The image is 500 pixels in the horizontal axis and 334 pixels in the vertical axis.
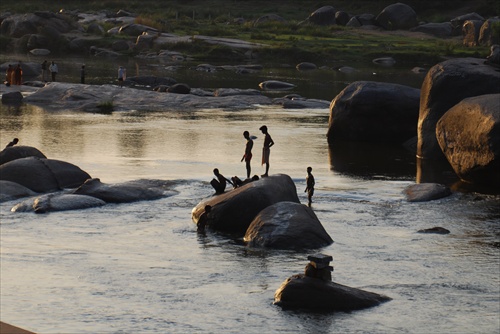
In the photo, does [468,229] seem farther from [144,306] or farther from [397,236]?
[144,306]

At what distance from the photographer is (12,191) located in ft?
86.0

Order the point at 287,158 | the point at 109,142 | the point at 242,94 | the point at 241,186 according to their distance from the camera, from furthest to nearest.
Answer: the point at 242,94 < the point at 109,142 < the point at 287,158 < the point at 241,186

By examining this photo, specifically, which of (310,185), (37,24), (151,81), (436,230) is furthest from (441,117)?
(37,24)

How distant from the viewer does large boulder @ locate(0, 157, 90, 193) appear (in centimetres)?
2717

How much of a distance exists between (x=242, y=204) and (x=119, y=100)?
85.4ft

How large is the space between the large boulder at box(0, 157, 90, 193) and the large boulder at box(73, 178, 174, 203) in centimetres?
142

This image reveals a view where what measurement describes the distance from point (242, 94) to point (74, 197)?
28021mm

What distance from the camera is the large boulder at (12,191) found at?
25938 millimetres

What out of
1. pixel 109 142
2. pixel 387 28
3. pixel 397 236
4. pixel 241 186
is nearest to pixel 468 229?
pixel 397 236

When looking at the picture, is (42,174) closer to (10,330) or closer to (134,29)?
(10,330)

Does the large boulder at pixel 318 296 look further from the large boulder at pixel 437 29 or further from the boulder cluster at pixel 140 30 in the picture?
the large boulder at pixel 437 29

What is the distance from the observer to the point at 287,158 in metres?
33.4

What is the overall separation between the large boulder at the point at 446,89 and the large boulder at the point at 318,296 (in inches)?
664

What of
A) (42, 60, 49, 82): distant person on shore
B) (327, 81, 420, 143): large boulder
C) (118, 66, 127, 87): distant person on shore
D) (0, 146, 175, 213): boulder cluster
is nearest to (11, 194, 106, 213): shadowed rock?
(0, 146, 175, 213): boulder cluster
